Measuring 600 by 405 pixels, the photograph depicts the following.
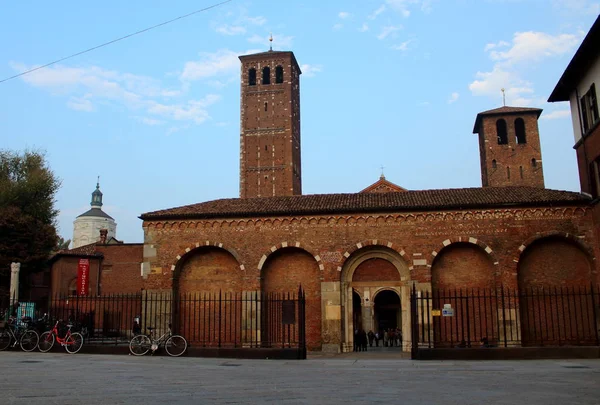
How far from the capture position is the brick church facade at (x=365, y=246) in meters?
22.4

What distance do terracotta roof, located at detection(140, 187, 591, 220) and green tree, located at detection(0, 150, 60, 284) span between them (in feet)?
39.9

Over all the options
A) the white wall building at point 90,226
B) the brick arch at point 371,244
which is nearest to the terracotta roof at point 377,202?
the brick arch at point 371,244

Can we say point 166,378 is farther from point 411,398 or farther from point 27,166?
point 27,166

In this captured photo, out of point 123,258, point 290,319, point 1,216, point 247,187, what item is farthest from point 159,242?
point 247,187

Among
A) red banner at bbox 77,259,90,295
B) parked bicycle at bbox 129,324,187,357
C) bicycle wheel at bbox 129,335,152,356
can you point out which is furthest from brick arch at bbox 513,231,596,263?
red banner at bbox 77,259,90,295

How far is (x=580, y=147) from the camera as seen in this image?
23.0 metres

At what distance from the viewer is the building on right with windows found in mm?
20172

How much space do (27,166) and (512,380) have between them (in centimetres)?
3477

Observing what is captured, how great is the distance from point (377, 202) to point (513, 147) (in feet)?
79.9

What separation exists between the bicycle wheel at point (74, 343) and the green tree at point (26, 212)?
17405mm

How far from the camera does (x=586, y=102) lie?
853 inches

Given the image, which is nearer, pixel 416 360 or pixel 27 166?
pixel 416 360

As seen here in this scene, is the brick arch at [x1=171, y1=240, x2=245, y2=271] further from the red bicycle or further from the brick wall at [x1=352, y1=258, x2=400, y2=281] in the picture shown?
the red bicycle

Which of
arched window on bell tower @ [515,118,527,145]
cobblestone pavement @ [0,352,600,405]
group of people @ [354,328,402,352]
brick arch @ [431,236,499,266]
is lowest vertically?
group of people @ [354,328,402,352]
